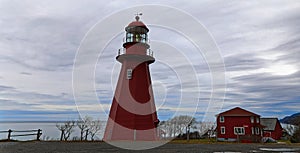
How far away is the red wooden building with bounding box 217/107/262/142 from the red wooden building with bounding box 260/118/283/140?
7986 mm

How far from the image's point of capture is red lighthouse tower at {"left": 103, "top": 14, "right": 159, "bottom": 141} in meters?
18.1

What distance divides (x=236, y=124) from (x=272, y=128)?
483 inches

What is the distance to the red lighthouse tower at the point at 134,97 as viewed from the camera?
1809 centimetres

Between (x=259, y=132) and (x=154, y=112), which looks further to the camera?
(x=259, y=132)

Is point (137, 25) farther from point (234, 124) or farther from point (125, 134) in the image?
point (234, 124)

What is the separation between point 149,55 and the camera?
2017cm

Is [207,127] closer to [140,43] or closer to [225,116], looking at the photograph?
[225,116]

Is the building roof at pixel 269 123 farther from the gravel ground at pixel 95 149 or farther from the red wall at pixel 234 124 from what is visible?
the gravel ground at pixel 95 149

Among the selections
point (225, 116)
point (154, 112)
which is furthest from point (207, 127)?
point (154, 112)

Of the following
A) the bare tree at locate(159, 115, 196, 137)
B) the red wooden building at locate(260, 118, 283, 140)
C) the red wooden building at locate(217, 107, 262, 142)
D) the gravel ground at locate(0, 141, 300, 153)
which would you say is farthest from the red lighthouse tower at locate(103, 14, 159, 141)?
the red wooden building at locate(260, 118, 283, 140)

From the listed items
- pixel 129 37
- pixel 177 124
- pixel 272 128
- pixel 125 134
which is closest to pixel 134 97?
pixel 125 134

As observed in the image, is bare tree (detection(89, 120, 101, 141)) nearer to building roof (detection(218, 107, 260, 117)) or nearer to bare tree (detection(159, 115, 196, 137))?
bare tree (detection(159, 115, 196, 137))

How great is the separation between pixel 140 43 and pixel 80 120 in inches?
753

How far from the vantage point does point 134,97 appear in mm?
18547
